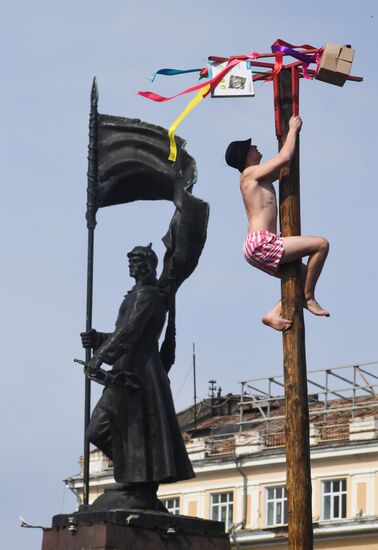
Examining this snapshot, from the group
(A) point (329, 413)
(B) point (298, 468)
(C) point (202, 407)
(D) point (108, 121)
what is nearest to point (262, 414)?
(A) point (329, 413)

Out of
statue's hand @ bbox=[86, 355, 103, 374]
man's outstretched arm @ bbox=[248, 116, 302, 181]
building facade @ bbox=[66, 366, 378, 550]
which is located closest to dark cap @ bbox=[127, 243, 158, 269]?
statue's hand @ bbox=[86, 355, 103, 374]

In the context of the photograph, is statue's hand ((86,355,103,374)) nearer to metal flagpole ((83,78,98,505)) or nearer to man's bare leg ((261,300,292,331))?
metal flagpole ((83,78,98,505))

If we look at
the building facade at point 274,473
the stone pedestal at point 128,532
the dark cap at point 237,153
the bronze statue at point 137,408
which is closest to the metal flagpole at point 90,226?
the bronze statue at point 137,408

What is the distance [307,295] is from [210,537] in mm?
Result: 3162

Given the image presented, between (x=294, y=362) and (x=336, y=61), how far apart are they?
3.02m

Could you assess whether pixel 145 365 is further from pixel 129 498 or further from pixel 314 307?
pixel 314 307

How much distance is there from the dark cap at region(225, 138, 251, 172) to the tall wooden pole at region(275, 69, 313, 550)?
0.46m

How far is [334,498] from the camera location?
61.3 metres

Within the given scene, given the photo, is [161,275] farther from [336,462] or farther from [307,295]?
[336,462]

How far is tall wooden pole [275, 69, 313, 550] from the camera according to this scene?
17.3m

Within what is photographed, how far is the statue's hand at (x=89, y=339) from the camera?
67.6 feet

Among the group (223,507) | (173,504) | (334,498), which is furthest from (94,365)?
(173,504)

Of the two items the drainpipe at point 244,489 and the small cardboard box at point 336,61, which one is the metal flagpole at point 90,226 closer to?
the small cardboard box at point 336,61

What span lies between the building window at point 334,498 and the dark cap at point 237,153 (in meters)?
43.0
